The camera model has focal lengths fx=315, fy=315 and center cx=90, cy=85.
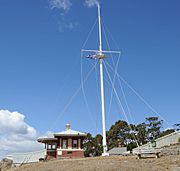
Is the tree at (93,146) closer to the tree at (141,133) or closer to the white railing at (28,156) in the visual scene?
the tree at (141,133)

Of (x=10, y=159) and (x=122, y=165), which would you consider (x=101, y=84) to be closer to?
(x=122, y=165)

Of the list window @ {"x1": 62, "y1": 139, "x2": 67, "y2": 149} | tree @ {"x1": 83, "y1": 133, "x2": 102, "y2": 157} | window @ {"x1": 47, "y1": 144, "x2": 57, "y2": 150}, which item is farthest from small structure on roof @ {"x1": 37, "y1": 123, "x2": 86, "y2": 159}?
tree @ {"x1": 83, "y1": 133, "x2": 102, "y2": 157}

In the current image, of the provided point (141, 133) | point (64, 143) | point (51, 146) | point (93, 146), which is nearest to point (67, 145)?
point (64, 143)

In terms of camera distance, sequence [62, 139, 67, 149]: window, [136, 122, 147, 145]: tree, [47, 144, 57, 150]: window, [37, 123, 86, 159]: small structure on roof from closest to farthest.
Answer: [37, 123, 86, 159]: small structure on roof
[62, 139, 67, 149]: window
[47, 144, 57, 150]: window
[136, 122, 147, 145]: tree

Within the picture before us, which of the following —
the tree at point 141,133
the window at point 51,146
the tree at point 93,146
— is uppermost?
the tree at point 141,133

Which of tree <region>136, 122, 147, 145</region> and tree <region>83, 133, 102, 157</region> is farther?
tree <region>136, 122, 147, 145</region>

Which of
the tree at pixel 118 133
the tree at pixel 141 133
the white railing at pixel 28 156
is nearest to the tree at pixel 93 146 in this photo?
the tree at pixel 118 133

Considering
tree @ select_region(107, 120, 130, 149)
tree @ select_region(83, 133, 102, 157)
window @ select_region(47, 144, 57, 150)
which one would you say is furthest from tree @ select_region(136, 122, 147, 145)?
window @ select_region(47, 144, 57, 150)

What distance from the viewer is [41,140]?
47875 mm

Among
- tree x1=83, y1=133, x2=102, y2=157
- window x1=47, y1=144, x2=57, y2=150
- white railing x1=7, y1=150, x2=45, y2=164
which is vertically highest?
tree x1=83, y1=133, x2=102, y2=157

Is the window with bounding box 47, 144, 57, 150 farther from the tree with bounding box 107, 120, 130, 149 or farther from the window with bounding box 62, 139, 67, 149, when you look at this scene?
the tree with bounding box 107, 120, 130, 149

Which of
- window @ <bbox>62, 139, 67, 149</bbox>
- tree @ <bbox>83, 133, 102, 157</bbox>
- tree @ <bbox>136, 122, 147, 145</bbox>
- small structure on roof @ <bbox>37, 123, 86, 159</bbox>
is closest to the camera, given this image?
small structure on roof @ <bbox>37, 123, 86, 159</bbox>

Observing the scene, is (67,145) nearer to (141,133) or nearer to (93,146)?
(93,146)

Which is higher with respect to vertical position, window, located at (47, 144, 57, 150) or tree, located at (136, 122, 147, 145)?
tree, located at (136, 122, 147, 145)
